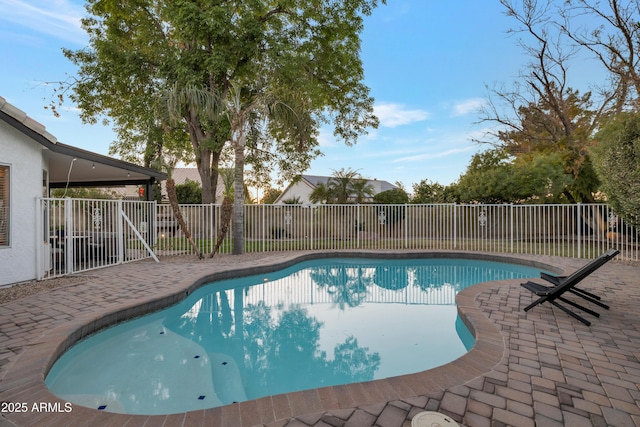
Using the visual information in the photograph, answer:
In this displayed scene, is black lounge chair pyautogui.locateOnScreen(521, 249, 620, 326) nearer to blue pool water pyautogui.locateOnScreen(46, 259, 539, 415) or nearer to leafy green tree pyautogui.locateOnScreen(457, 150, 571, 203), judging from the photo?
blue pool water pyautogui.locateOnScreen(46, 259, 539, 415)

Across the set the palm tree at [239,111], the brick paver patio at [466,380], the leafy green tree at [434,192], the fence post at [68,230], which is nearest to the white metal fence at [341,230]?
the fence post at [68,230]

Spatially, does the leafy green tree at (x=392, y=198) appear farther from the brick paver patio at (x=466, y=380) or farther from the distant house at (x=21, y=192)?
the distant house at (x=21, y=192)

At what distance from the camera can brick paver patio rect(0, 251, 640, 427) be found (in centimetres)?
240

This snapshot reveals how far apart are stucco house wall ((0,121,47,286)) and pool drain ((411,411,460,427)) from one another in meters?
7.86

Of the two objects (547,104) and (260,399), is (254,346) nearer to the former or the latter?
(260,399)

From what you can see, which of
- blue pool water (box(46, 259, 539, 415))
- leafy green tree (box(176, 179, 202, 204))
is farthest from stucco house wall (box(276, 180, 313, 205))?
blue pool water (box(46, 259, 539, 415))

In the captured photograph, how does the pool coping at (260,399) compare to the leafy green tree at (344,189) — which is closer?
the pool coping at (260,399)

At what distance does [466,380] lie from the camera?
2.91m

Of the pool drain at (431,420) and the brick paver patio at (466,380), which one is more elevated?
the pool drain at (431,420)

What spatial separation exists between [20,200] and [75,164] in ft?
11.3

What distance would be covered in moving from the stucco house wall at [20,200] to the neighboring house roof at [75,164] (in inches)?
9.7

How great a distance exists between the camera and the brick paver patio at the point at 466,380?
7.86 ft

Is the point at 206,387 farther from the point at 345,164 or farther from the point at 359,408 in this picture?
the point at 345,164

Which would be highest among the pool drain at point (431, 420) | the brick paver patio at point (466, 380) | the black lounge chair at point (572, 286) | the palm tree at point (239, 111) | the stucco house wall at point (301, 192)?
the palm tree at point (239, 111)
